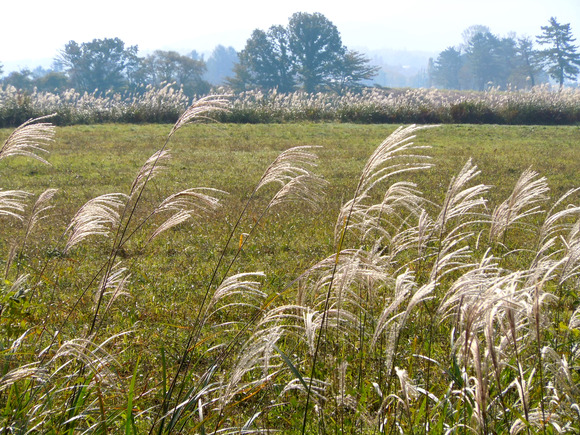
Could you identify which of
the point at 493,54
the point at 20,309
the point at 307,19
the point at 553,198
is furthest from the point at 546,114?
the point at 493,54

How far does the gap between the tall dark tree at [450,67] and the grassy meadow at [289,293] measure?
343ft

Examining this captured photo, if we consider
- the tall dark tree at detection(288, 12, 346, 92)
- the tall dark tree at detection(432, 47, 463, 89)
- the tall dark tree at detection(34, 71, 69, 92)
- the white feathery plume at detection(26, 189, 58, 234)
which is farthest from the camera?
the tall dark tree at detection(432, 47, 463, 89)

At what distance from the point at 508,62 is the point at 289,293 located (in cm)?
10492

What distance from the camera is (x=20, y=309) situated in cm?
281

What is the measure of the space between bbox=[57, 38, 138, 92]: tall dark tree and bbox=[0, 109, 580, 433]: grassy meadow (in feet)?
173

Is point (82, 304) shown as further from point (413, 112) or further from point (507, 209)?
point (413, 112)

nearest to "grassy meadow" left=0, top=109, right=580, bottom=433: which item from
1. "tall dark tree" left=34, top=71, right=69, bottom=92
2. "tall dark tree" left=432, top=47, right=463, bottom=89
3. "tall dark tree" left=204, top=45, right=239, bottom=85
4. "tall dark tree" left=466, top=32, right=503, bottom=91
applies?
"tall dark tree" left=34, top=71, right=69, bottom=92

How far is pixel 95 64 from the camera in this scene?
2483 inches

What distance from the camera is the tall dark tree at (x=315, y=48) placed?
61344mm

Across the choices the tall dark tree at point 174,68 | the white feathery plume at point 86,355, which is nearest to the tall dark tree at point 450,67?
the tall dark tree at point 174,68

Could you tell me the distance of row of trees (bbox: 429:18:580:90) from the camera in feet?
240

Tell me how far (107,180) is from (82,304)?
559 centimetres

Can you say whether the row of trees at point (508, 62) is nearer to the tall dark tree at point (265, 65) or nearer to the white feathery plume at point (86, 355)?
the tall dark tree at point (265, 65)

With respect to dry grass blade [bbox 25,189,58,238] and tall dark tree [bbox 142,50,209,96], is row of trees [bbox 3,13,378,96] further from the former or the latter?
dry grass blade [bbox 25,189,58,238]
